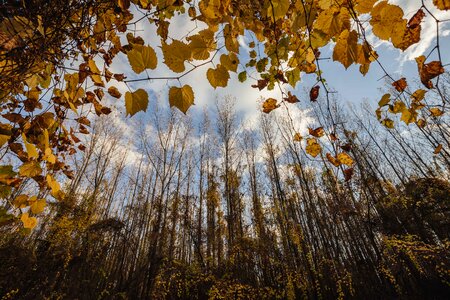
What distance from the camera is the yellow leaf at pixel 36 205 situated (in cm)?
100

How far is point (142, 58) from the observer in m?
0.68

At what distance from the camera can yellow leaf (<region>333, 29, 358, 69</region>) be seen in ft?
2.28

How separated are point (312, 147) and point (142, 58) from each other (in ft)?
3.38

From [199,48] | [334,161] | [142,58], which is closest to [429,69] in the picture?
[334,161]

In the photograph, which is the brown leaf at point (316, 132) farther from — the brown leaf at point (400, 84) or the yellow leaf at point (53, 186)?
the yellow leaf at point (53, 186)

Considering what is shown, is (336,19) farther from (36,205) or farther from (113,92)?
(36,205)

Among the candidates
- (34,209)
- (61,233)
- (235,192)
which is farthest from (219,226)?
(34,209)

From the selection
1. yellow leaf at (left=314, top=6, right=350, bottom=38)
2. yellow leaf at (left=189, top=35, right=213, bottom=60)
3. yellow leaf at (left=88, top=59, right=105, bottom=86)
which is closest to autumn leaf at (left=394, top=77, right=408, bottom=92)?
yellow leaf at (left=314, top=6, right=350, bottom=38)

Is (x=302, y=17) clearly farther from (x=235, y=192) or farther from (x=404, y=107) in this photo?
(x=235, y=192)

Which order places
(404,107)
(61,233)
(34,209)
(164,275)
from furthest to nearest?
1. (61,233)
2. (164,275)
3. (404,107)
4. (34,209)

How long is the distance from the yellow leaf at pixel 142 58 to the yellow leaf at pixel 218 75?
242mm

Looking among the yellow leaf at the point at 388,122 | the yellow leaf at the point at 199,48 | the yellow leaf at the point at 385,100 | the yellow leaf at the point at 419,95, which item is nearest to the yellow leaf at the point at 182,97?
the yellow leaf at the point at 199,48

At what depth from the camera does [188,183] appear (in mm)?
15062

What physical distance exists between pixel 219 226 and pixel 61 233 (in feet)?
25.6
